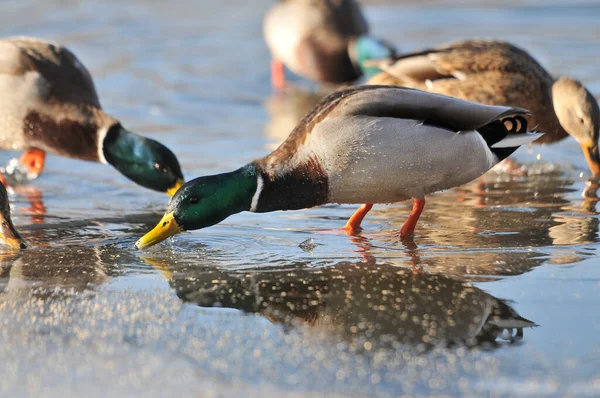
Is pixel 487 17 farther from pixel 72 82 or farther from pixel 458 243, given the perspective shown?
pixel 458 243

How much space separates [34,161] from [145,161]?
3.90 feet

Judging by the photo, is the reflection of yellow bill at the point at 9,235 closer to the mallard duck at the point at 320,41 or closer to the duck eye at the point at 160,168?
the duck eye at the point at 160,168

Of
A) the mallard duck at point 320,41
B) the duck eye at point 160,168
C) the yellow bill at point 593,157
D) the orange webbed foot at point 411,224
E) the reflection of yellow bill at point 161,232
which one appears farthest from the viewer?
the mallard duck at point 320,41

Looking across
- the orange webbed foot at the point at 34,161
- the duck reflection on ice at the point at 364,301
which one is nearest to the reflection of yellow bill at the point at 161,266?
the duck reflection on ice at the point at 364,301

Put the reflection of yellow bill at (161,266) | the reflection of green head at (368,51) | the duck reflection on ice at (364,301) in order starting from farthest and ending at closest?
the reflection of green head at (368,51) → the reflection of yellow bill at (161,266) → the duck reflection on ice at (364,301)

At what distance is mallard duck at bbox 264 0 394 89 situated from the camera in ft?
36.4

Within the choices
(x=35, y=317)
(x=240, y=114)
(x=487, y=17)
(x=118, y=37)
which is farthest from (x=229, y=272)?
(x=487, y=17)

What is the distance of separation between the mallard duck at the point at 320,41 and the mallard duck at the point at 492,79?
3.93 meters

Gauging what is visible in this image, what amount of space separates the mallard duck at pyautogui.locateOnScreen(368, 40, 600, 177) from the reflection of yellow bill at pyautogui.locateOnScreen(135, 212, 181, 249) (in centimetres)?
290

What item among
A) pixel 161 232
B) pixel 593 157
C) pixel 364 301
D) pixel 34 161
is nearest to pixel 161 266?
pixel 161 232

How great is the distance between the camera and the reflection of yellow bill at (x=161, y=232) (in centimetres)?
438

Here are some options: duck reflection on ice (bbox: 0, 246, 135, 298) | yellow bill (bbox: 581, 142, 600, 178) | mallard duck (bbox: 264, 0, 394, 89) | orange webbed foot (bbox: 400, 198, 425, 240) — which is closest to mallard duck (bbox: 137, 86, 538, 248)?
orange webbed foot (bbox: 400, 198, 425, 240)

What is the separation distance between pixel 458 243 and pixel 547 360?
1.57 metres

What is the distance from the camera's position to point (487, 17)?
13422mm
